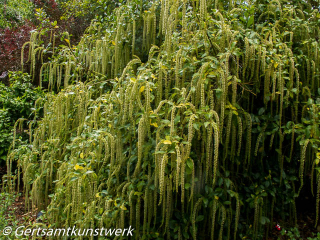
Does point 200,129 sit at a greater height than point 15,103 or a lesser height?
lesser

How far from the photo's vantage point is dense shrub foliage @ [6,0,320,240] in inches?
80.7

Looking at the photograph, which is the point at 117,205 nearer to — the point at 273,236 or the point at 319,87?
the point at 273,236

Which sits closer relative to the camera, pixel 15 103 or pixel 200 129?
pixel 200 129

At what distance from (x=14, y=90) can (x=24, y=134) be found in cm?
78

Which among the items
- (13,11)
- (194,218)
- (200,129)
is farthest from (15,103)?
(13,11)

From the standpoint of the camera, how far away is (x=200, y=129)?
7.39 feet

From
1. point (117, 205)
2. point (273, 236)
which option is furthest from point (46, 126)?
point (273, 236)

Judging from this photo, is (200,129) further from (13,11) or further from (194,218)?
(13,11)

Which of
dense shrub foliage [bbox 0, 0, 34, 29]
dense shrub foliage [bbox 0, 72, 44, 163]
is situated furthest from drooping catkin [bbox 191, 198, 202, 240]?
dense shrub foliage [bbox 0, 0, 34, 29]

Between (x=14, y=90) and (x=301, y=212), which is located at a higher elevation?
(x=14, y=90)

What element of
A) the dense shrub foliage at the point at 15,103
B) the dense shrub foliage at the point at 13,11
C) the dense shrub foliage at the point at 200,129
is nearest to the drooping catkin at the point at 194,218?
the dense shrub foliage at the point at 200,129

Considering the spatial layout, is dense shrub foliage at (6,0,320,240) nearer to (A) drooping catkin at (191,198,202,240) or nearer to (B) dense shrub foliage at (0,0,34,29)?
(A) drooping catkin at (191,198,202,240)

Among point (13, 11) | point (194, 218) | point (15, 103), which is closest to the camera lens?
point (194, 218)

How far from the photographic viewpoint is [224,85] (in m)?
1.98
